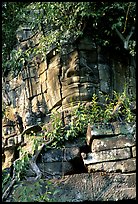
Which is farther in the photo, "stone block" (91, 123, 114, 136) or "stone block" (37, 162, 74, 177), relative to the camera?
"stone block" (37, 162, 74, 177)

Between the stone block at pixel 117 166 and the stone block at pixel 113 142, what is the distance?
0.21m

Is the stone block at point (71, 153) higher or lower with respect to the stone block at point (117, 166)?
higher

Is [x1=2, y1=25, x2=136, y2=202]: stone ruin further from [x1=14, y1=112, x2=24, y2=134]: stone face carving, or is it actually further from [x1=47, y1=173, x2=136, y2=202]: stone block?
[x1=14, y1=112, x2=24, y2=134]: stone face carving

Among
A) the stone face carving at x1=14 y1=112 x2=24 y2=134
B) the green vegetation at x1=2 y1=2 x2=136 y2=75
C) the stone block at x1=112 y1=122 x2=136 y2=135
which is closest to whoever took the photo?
the stone block at x1=112 y1=122 x2=136 y2=135

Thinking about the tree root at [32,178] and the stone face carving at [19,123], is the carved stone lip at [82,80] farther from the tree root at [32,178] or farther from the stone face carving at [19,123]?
the tree root at [32,178]

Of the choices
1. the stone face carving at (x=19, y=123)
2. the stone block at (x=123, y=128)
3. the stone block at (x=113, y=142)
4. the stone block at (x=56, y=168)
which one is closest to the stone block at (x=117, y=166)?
the stone block at (x=113, y=142)

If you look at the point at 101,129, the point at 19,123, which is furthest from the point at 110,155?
the point at 19,123

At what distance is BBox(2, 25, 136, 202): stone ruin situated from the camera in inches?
208

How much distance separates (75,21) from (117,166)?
4257mm

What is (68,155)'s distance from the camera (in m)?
6.05

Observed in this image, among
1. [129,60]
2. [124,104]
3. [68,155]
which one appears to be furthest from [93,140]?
[129,60]

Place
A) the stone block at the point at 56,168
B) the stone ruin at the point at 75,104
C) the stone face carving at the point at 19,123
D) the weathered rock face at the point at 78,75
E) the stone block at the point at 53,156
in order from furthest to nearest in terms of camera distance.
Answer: the stone face carving at the point at 19,123
the weathered rock face at the point at 78,75
the stone block at the point at 53,156
the stone block at the point at 56,168
the stone ruin at the point at 75,104

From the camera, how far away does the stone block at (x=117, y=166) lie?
5395 millimetres

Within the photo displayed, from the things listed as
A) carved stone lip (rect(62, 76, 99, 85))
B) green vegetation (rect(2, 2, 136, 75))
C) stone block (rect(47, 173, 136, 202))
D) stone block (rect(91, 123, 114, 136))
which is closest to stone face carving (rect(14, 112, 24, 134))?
green vegetation (rect(2, 2, 136, 75))
